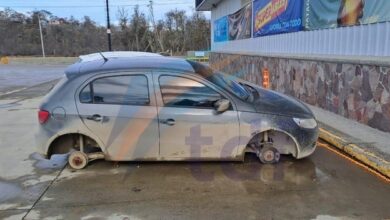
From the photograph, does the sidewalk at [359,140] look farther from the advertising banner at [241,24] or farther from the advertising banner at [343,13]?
the advertising banner at [241,24]

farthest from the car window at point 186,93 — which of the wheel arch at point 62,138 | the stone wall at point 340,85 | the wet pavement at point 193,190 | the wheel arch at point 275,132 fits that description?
the stone wall at point 340,85

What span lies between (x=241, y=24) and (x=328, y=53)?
34.7ft

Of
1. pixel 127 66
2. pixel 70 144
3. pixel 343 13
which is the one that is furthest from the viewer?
pixel 343 13

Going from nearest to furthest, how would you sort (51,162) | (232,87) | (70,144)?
(70,144) < (232,87) < (51,162)

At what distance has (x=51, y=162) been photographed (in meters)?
6.64

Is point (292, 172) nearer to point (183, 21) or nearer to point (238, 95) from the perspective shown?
point (238, 95)

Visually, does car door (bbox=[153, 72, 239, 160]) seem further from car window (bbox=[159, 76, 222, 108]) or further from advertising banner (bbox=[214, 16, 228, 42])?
advertising banner (bbox=[214, 16, 228, 42])

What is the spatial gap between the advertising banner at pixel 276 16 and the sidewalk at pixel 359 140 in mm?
4430

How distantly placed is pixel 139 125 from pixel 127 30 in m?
77.0

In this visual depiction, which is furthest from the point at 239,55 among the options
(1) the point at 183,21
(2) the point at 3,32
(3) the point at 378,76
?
(2) the point at 3,32

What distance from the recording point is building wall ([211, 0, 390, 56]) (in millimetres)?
8156

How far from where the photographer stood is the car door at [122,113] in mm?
5953

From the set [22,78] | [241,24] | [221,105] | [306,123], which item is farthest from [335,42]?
[22,78]

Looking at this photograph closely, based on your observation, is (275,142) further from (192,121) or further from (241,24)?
(241,24)
